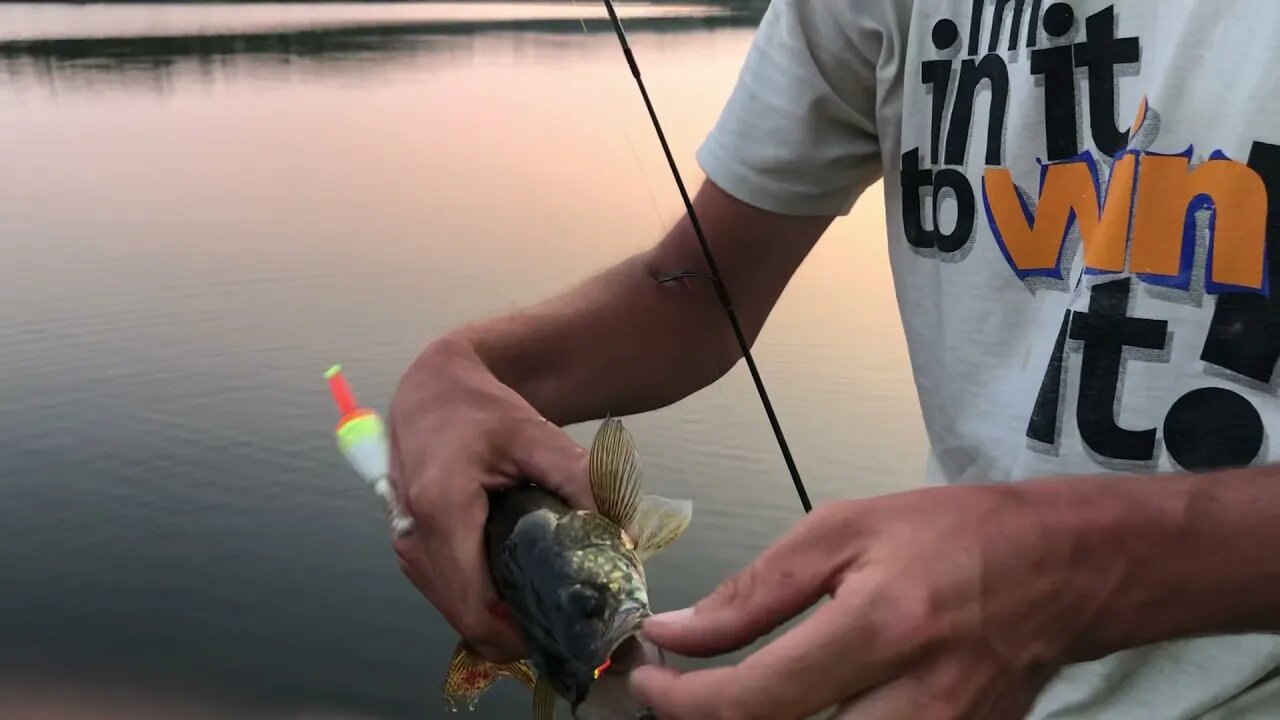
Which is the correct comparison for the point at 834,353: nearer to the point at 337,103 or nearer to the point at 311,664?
the point at 311,664

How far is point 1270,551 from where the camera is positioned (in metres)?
0.74

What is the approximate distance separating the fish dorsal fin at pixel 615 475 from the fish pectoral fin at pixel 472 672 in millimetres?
248

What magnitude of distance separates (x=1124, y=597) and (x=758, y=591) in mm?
258

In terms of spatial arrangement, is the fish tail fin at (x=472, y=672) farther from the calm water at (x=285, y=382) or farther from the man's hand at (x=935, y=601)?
the man's hand at (x=935, y=601)

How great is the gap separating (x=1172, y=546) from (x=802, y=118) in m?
0.86

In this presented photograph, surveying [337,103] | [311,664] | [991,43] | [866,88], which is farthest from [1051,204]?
[337,103]

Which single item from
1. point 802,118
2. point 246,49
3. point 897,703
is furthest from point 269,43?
point 897,703

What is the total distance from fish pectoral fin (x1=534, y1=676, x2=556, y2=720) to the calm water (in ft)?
1.93

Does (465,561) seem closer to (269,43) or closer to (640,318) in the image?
(640,318)

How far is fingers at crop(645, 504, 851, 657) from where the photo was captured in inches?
30.2

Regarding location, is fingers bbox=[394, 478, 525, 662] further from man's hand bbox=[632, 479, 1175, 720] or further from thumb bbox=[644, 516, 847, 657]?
man's hand bbox=[632, 479, 1175, 720]

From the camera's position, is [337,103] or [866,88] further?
[337,103]

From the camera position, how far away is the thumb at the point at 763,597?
77 cm

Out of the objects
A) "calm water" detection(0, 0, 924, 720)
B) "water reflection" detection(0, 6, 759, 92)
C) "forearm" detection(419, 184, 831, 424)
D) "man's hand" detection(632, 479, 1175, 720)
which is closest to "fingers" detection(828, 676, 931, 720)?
"man's hand" detection(632, 479, 1175, 720)
